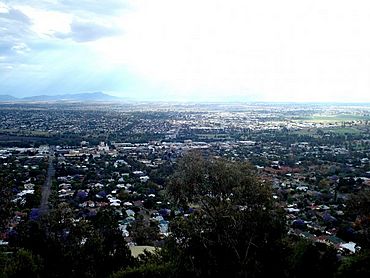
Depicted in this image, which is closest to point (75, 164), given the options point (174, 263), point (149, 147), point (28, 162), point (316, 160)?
point (28, 162)

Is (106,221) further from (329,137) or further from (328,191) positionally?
(329,137)

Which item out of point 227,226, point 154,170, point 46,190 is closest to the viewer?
point 227,226

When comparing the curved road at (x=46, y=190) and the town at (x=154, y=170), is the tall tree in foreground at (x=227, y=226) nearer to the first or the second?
the town at (x=154, y=170)

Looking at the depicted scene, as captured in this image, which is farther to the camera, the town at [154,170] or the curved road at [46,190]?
the curved road at [46,190]

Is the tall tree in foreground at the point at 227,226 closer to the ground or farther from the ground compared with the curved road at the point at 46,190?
farther from the ground

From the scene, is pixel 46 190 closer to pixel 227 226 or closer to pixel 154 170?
pixel 154 170

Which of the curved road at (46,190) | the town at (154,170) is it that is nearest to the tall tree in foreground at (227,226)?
the town at (154,170)

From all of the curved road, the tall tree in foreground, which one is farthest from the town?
the tall tree in foreground

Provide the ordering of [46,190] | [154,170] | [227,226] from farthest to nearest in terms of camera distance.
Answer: [154,170] < [46,190] < [227,226]

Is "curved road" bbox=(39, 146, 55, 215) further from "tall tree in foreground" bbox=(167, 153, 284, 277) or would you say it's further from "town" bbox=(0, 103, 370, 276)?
"tall tree in foreground" bbox=(167, 153, 284, 277)

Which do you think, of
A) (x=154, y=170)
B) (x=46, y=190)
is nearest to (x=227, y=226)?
(x=46, y=190)
